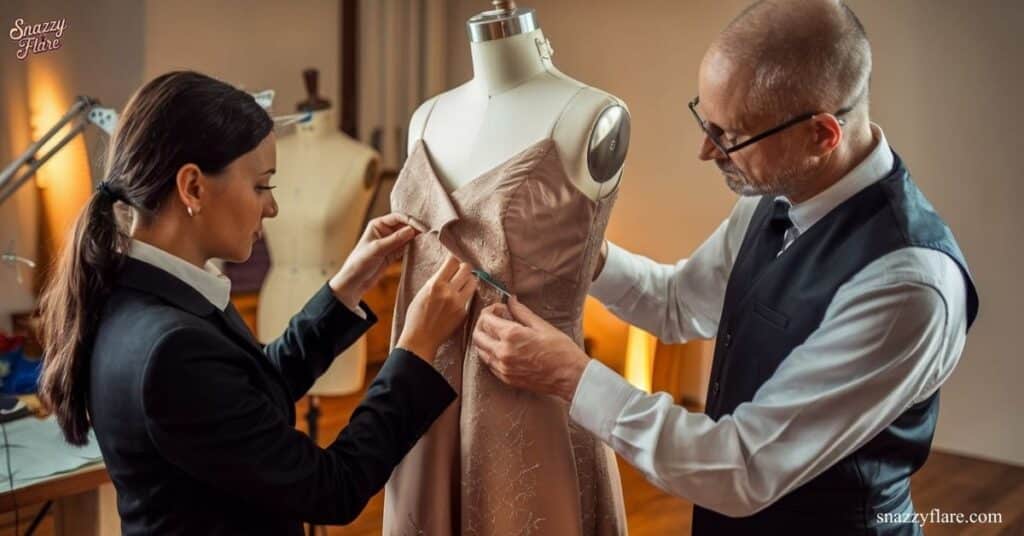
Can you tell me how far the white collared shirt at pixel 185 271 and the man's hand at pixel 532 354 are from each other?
40 cm

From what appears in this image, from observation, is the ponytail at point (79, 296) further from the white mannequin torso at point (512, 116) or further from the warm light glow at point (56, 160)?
the warm light glow at point (56, 160)

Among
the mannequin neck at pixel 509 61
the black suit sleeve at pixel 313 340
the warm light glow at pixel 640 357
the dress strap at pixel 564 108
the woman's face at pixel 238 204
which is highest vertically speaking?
the mannequin neck at pixel 509 61

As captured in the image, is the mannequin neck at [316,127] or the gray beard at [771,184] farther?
the mannequin neck at [316,127]

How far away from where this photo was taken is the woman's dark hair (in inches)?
50.6

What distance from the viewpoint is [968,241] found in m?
4.28

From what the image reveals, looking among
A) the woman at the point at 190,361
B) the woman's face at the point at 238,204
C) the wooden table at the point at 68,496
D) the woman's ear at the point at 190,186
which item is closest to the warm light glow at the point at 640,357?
the wooden table at the point at 68,496

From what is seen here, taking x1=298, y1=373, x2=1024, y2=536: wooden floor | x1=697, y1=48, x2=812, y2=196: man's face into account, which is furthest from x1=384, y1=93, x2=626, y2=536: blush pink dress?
x1=298, y1=373, x2=1024, y2=536: wooden floor

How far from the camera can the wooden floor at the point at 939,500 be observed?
363 cm

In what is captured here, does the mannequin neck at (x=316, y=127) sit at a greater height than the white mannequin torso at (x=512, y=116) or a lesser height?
lesser

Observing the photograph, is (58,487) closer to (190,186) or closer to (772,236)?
(190,186)

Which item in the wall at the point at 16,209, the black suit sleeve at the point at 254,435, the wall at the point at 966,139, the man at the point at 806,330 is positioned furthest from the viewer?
the wall at the point at 966,139

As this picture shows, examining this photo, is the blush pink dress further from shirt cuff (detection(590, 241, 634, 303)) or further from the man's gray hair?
the man's gray hair

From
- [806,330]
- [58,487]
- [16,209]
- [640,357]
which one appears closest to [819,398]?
[806,330]

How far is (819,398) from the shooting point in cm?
131
